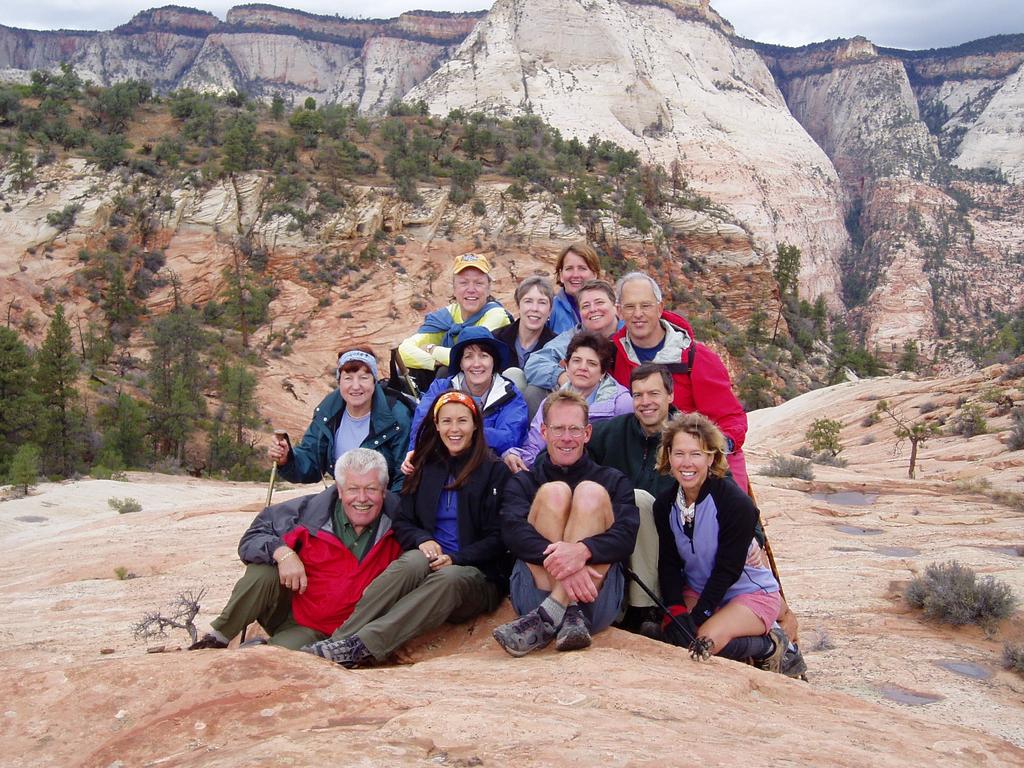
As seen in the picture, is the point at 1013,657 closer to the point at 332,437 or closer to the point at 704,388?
the point at 704,388

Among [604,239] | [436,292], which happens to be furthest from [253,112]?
[604,239]

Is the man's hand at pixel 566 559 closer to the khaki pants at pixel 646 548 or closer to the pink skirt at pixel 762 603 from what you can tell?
the khaki pants at pixel 646 548

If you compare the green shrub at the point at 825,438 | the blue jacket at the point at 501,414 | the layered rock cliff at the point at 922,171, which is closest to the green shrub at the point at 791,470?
the green shrub at the point at 825,438

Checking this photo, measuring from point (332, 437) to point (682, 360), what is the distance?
2316 millimetres

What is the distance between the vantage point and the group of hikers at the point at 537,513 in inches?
158

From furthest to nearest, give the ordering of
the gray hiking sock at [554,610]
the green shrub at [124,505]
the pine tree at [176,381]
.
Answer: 1. the pine tree at [176,381]
2. the green shrub at [124,505]
3. the gray hiking sock at [554,610]

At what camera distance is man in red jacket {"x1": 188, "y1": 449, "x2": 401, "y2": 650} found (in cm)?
421

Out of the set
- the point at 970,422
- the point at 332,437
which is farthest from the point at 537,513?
the point at 970,422

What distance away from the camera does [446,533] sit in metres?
4.56

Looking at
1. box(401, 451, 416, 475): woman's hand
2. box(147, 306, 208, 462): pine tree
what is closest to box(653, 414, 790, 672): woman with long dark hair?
box(401, 451, 416, 475): woman's hand

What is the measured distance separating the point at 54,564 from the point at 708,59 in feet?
255

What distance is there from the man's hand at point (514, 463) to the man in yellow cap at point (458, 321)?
5.07 ft

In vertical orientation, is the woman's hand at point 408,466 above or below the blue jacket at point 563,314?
below

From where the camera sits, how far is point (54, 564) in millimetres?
8656
